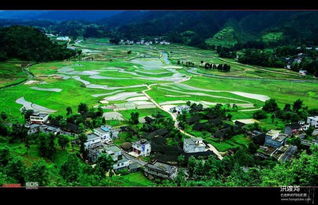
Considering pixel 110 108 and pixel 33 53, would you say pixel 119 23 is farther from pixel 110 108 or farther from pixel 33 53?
pixel 110 108

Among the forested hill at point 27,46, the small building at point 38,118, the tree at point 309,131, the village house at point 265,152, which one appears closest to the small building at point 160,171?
the village house at point 265,152

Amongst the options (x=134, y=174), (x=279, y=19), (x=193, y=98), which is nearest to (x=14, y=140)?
(x=134, y=174)

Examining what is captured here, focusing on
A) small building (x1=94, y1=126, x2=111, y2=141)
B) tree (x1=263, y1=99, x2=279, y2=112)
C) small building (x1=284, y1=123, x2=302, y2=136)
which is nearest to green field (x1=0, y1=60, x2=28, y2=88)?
small building (x1=94, y1=126, x2=111, y2=141)

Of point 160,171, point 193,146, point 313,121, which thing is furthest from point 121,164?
point 313,121

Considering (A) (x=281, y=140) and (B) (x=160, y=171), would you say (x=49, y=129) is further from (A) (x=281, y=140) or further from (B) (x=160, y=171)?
(A) (x=281, y=140)

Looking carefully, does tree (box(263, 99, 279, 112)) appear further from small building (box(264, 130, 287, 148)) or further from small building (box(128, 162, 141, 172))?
small building (box(128, 162, 141, 172))

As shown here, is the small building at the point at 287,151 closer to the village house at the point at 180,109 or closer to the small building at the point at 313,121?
the small building at the point at 313,121
